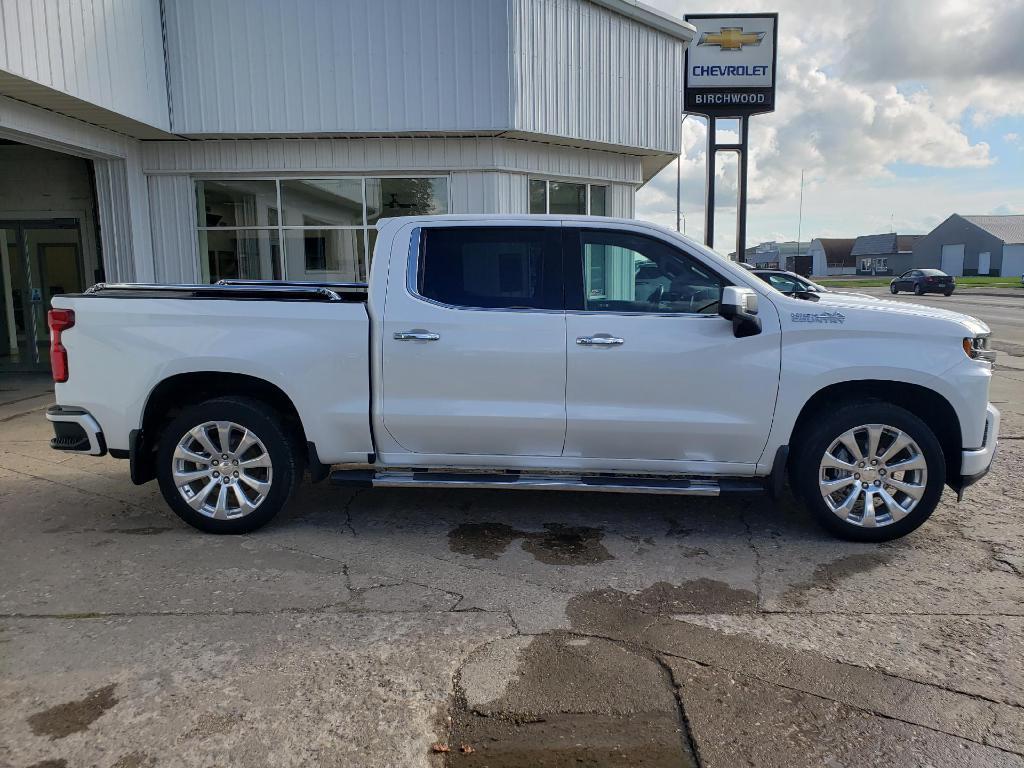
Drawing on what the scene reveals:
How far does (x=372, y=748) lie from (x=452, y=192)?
32.9 ft

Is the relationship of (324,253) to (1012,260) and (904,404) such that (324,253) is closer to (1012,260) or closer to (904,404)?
(904,404)

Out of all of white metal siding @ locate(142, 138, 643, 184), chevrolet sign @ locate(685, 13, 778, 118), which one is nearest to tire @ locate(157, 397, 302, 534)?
white metal siding @ locate(142, 138, 643, 184)

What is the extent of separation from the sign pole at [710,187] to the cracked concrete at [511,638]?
13744 mm

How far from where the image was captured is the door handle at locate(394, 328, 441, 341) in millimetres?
4719

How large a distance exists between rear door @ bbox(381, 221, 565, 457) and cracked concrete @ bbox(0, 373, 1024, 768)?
27.6 inches

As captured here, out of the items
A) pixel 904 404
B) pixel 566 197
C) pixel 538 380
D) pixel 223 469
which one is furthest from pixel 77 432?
pixel 566 197

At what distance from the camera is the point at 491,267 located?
4910 millimetres

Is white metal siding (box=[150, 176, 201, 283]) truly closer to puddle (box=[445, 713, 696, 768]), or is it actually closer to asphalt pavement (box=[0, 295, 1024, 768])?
Result: asphalt pavement (box=[0, 295, 1024, 768])

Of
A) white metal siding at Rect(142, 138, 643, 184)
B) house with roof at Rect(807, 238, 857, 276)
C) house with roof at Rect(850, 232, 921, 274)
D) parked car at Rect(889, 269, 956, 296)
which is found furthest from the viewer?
house with roof at Rect(807, 238, 857, 276)

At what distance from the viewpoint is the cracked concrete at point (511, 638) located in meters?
2.85

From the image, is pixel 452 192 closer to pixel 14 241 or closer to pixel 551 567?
pixel 14 241

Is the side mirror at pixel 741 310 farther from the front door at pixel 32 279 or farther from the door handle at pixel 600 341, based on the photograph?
the front door at pixel 32 279

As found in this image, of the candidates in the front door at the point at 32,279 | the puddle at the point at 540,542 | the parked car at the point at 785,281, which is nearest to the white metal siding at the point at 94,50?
the front door at the point at 32,279

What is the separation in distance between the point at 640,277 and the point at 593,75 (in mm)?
8292
